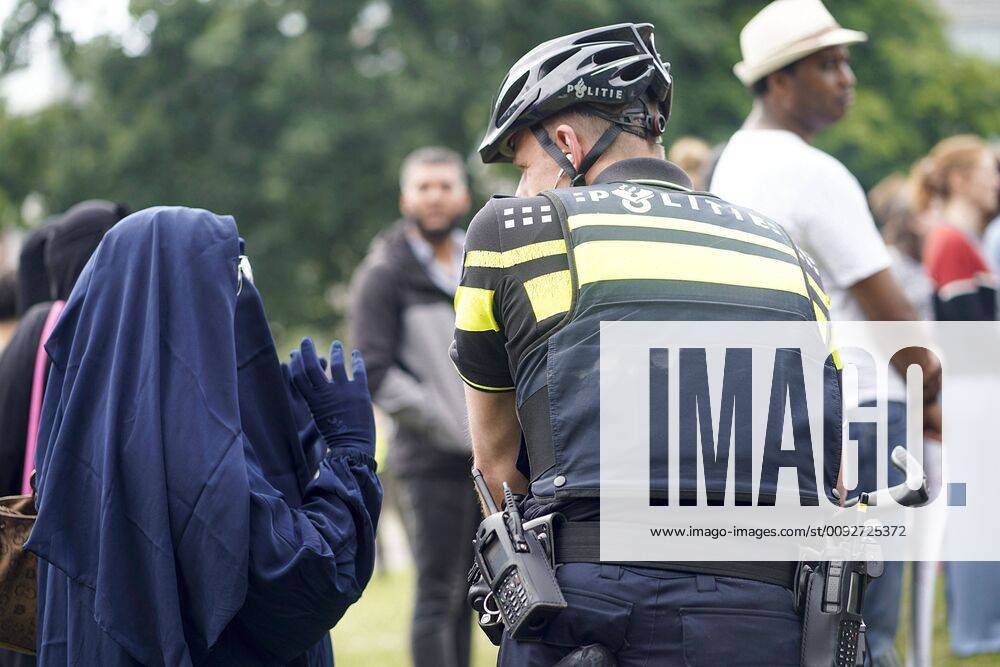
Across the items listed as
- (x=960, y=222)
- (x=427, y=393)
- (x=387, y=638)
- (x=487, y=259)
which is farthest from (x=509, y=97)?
(x=387, y=638)

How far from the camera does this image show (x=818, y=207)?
14.8 ft

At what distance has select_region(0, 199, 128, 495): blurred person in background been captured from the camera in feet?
13.0

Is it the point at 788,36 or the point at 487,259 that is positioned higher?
the point at 788,36

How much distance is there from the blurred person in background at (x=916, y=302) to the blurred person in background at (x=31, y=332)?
8.29ft

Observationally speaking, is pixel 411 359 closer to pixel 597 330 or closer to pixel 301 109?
pixel 597 330

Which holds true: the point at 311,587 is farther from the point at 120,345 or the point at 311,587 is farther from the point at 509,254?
the point at 509,254

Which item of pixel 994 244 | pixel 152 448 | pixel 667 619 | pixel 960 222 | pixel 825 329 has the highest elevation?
pixel 960 222

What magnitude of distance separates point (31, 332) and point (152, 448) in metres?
1.23

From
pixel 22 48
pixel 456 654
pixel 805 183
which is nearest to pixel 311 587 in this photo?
pixel 805 183

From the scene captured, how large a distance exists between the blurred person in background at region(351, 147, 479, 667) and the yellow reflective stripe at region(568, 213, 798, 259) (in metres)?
3.10

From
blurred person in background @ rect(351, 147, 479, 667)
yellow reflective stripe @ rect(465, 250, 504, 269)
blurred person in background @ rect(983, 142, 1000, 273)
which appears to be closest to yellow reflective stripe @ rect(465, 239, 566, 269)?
yellow reflective stripe @ rect(465, 250, 504, 269)

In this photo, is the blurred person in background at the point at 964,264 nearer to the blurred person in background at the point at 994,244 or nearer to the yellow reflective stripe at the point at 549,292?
the blurred person in background at the point at 994,244

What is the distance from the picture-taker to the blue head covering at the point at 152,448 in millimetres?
3023

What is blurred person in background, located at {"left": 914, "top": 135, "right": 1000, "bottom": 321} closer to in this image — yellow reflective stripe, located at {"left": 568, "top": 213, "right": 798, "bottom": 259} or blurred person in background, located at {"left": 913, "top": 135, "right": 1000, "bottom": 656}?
blurred person in background, located at {"left": 913, "top": 135, "right": 1000, "bottom": 656}
